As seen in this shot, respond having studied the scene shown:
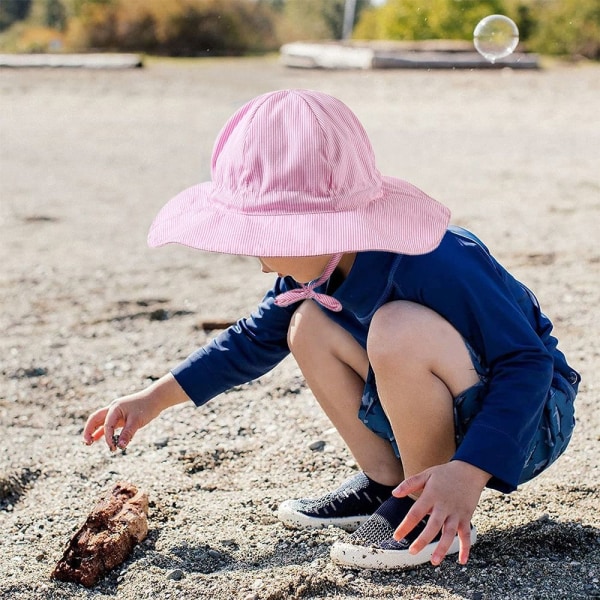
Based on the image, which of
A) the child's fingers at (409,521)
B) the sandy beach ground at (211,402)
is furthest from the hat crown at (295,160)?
the sandy beach ground at (211,402)

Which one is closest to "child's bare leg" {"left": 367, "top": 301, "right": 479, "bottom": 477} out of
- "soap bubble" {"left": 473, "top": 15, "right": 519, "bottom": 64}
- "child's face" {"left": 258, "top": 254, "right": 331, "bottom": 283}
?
"child's face" {"left": 258, "top": 254, "right": 331, "bottom": 283}

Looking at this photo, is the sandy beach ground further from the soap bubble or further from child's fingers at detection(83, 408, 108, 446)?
the soap bubble

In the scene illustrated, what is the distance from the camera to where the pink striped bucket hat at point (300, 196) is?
62.0 inches

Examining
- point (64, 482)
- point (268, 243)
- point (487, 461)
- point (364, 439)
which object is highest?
point (268, 243)

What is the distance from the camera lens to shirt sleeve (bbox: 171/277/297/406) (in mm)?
2082

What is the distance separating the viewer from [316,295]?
72.2 inches

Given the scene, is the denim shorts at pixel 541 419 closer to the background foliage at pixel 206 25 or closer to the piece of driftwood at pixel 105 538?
the piece of driftwood at pixel 105 538

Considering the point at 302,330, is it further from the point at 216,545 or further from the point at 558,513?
the point at 558,513

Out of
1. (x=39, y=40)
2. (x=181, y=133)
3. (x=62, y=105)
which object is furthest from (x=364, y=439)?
(x=39, y=40)

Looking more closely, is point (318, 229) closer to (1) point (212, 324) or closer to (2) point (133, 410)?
(2) point (133, 410)

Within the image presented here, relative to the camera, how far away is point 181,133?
8445mm

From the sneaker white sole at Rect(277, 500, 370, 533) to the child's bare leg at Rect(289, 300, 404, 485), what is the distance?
0.12 m

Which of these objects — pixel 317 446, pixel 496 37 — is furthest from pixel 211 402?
pixel 496 37

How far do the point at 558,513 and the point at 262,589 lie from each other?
70 cm
